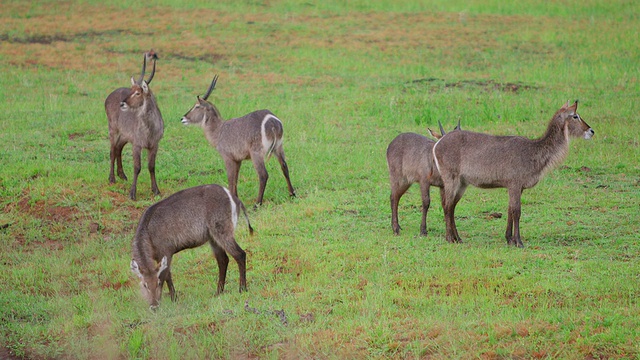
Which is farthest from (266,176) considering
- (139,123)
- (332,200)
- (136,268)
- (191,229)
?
(136,268)

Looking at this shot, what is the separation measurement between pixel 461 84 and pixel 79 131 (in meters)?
6.74

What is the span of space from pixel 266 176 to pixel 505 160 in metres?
3.07

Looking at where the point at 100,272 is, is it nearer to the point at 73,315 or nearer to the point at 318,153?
the point at 73,315

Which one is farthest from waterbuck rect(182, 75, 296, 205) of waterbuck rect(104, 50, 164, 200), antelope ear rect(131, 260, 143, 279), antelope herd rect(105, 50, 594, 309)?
antelope ear rect(131, 260, 143, 279)

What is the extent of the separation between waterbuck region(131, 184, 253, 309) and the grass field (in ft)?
1.10

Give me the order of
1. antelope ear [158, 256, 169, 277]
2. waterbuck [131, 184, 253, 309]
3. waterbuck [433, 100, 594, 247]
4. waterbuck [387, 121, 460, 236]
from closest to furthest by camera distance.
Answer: antelope ear [158, 256, 169, 277] → waterbuck [131, 184, 253, 309] → waterbuck [433, 100, 594, 247] → waterbuck [387, 121, 460, 236]

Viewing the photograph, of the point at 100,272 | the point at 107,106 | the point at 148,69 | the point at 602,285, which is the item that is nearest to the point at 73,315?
the point at 100,272

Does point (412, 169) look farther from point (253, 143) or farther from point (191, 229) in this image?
point (191, 229)

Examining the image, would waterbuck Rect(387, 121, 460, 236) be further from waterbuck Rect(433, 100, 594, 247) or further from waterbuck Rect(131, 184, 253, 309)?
waterbuck Rect(131, 184, 253, 309)

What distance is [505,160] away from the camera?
747 centimetres

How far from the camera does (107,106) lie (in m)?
10.9

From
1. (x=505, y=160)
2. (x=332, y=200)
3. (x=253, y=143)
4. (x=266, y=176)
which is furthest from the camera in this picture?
(x=253, y=143)

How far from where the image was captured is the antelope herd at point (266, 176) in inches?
264

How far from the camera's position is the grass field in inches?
232
